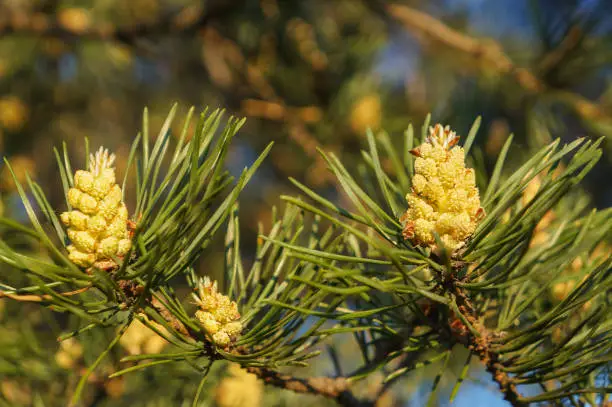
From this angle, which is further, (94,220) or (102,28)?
(102,28)

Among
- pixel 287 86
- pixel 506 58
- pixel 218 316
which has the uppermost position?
pixel 506 58

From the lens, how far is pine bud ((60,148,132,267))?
0.38 metres

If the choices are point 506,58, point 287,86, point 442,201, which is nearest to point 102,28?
point 287,86

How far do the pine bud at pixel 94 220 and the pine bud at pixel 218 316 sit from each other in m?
0.07

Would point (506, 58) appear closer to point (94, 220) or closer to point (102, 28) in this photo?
point (102, 28)

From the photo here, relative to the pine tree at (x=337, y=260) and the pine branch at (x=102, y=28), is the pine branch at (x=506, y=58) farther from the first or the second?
the pine tree at (x=337, y=260)

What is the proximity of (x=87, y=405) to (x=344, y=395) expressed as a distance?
0.33 metres

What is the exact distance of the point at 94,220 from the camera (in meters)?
0.38

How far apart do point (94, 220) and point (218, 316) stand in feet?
0.36

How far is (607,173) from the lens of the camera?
1627 millimetres

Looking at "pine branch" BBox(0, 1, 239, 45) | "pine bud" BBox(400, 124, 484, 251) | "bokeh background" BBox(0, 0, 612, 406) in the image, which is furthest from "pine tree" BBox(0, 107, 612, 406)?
"pine branch" BBox(0, 1, 239, 45)

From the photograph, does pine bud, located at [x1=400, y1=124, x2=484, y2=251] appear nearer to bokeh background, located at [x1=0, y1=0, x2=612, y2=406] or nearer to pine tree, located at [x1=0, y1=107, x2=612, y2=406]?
pine tree, located at [x1=0, y1=107, x2=612, y2=406]

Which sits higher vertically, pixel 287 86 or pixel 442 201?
pixel 287 86

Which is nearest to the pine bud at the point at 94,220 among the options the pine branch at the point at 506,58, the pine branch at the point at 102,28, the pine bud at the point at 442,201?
the pine bud at the point at 442,201
